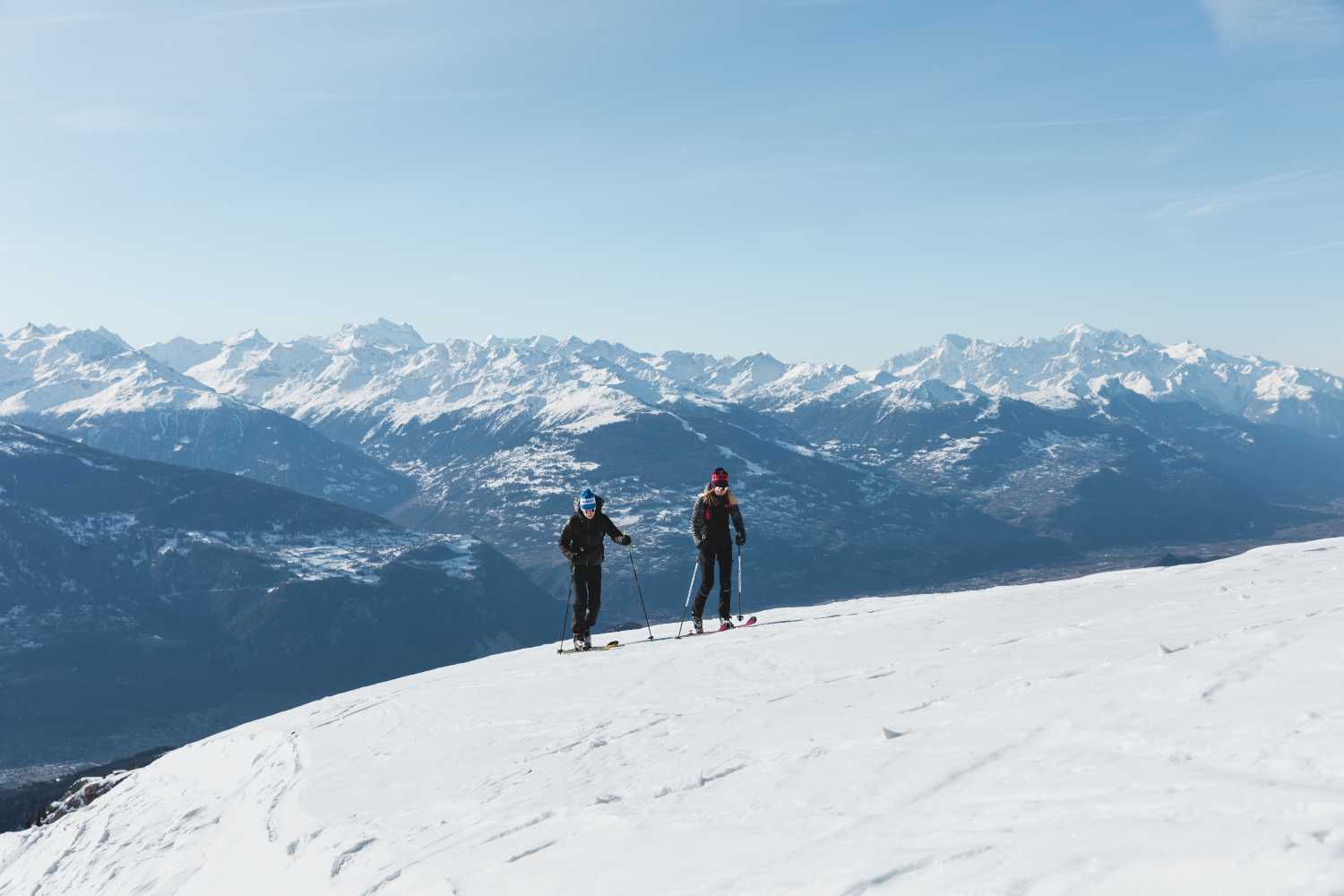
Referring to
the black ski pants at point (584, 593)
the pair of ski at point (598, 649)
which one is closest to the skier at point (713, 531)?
the pair of ski at point (598, 649)

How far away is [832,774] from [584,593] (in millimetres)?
16893

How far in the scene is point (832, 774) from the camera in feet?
37.8

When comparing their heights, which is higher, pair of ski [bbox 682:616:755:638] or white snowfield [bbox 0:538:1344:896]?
white snowfield [bbox 0:538:1344:896]

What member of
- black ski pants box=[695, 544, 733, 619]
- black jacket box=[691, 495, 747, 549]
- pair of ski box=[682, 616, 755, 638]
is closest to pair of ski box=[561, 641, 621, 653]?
pair of ski box=[682, 616, 755, 638]

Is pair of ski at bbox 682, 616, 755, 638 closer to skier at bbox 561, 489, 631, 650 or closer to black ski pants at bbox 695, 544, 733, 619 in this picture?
black ski pants at bbox 695, 544, 733, 619

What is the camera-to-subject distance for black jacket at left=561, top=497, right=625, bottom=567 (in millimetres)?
27078

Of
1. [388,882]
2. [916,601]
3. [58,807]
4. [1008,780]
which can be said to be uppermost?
[1008,780]

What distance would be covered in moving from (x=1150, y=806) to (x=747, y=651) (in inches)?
568

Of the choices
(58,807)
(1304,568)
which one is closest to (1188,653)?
(1304,568)

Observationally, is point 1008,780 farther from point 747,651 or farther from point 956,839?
point 747,651

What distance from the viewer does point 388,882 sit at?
36.3 ft

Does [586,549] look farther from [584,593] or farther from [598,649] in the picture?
[598,649]

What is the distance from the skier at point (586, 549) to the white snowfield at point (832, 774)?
10.9 feet

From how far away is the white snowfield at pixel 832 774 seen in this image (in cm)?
817
